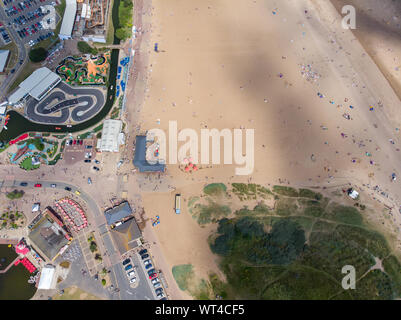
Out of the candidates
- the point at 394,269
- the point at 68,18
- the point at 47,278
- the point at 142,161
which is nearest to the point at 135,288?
the point at 47,278

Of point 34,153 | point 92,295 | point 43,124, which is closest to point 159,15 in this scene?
point 43,124

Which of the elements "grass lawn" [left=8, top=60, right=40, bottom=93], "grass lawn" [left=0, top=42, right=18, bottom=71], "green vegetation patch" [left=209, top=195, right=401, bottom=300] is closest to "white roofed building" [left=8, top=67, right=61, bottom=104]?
"grass lawn" [left=8, top=60, right=40, bottom=93]

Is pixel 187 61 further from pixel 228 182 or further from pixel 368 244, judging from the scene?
pixel 368 244

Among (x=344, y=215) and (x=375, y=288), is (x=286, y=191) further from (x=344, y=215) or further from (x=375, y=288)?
(x=375, y=288)

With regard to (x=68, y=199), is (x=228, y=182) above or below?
above

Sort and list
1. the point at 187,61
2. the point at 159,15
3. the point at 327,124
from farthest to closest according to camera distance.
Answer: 1. the point at 159,15
2. the point at 187,61
3. the point at 327,124
